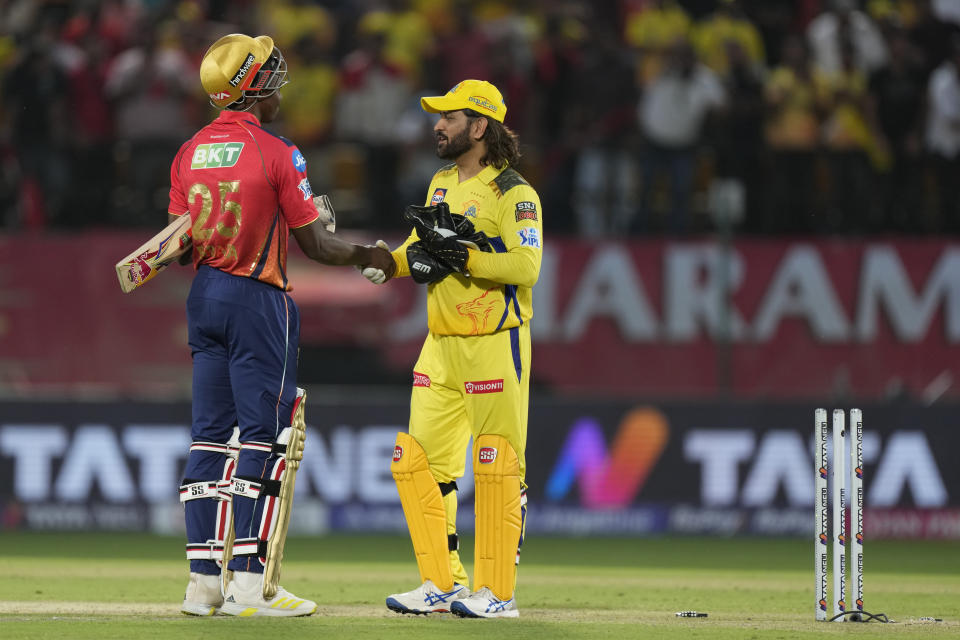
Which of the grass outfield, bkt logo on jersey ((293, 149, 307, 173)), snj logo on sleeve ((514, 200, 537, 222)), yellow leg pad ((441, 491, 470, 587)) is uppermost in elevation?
bkt logo on jersey ((293, 149, 307, 173))

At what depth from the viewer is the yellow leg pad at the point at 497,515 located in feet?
23.0

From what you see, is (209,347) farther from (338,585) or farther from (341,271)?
(341,271)

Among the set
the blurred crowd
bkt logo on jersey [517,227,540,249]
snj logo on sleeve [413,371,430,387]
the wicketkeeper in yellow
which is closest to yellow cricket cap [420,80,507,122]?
the wicketkeeper in yellow

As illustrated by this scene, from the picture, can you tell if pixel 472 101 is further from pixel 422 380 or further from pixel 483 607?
pixel 483 607

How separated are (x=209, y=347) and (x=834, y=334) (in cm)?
809

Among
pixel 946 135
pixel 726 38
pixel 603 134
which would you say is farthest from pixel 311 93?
pixel 946 135

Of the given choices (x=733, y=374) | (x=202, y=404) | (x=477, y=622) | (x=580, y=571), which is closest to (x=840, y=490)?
(x=477, y=622)

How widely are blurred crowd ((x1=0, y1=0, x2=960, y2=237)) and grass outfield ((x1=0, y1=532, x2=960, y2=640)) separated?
3126mm

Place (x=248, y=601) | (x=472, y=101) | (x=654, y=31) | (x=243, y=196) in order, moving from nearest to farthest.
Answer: (x=243, y=196), (x=248, y=601), (x=472, y=101), (x=654, y=31)

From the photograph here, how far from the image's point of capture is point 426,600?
7.14 m

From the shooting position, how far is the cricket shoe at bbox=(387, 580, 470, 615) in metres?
7.12

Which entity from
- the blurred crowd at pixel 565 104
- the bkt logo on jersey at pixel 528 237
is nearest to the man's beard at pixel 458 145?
the bkt logo on jersey at pixel 528 237

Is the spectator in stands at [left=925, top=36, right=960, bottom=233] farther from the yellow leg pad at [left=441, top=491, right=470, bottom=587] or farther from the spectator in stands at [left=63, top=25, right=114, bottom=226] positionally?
the yellow leg pad at [left=441, top=491, right=470, bottom=587]

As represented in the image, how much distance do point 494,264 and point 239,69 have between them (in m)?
1.42
